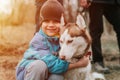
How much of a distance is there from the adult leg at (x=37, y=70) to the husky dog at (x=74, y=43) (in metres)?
0.12

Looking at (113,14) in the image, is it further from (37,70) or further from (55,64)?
(37,70)

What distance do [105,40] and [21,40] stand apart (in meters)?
0.54

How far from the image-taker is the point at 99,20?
2318 millimetres

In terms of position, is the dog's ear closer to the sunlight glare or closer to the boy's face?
the boy's face

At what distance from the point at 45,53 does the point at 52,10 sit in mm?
249

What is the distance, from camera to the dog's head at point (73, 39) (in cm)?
211

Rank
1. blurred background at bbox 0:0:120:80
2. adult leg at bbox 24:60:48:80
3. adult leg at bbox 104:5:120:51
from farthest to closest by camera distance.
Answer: adult leg at bbox 104:5:120:51 < blurred background at bbox 0:0:120:80 < adult leg at bbox 24:60:48:80

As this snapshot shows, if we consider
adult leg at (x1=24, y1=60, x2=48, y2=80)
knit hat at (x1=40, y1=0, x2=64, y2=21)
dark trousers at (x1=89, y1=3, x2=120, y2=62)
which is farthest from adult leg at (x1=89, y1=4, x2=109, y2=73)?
adult leg at (x1=24, y1=60, x2=48, y2=80)

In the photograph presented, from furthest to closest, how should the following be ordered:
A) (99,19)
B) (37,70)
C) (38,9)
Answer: (99,19)
(38,9)
(37,70)

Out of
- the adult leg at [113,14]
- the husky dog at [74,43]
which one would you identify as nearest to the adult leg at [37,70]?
the husky dog at [74,43]

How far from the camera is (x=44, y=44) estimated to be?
2.12 meters

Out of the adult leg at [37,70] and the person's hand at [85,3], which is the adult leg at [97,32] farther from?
the adult leg at [37,70]

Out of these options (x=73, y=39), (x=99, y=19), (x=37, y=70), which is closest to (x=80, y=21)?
(x=73, y=39)

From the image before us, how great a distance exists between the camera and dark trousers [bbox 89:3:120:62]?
2277 mm
